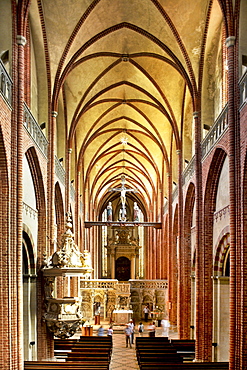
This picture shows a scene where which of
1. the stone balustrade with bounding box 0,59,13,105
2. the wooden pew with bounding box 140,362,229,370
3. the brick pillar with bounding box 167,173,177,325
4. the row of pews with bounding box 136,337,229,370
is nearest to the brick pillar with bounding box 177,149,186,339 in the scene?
the row of pews with bounding box 136,337,229,370

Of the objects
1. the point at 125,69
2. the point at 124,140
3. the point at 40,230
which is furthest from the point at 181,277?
the point at 124,140

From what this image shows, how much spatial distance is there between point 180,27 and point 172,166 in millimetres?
13611

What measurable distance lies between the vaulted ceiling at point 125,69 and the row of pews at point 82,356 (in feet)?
33.4

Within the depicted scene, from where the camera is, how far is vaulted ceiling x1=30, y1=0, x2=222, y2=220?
19.1m

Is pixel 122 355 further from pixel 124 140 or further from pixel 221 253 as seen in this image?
pixel 124 140

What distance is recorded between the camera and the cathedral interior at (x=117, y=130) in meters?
13.4

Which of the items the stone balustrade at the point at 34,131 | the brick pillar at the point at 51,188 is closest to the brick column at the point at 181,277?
the brick pillar at the point at 51,188

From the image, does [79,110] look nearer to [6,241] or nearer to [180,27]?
[180,27]

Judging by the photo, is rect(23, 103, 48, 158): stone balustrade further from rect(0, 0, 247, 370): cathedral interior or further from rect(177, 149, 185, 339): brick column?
rect(177, 149, 185, 339): brick column

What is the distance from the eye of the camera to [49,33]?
19250 millimetres

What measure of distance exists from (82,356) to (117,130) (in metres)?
20.1

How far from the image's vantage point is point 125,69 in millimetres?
25859

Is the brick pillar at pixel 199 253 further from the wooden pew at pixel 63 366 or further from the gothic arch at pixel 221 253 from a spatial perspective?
the wooden pew at pixel 63 366

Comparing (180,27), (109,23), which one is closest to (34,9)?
(109,23)
